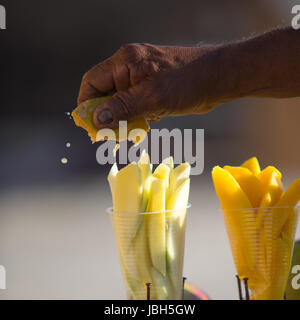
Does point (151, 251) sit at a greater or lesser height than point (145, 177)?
lesser

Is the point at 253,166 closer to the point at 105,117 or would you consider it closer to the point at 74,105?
the point at 105,117

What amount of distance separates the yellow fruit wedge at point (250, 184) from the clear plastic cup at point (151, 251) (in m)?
0.11

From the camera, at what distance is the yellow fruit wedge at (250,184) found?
27.0 inches

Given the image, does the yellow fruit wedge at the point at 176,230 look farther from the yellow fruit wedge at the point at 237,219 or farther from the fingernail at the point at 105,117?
the fingernail at the point at 105,117

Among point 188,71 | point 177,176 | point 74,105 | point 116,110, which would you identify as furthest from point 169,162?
point 74,105

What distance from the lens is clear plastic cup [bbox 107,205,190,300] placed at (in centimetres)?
62

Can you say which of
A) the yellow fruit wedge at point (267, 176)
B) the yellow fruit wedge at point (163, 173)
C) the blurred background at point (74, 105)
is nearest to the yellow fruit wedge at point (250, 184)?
the yellow fruit wedge at point (267, 176)

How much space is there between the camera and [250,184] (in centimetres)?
69

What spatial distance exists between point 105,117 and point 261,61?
1.19 ft

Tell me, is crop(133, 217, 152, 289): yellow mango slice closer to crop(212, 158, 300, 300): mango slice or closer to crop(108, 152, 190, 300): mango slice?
crop(108, 152, 190, 300): mango slice

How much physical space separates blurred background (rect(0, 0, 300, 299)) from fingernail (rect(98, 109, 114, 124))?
2.14 m

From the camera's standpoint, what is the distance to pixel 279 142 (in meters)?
6.02

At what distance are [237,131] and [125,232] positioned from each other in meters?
6.13
